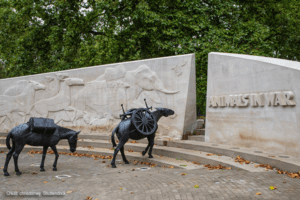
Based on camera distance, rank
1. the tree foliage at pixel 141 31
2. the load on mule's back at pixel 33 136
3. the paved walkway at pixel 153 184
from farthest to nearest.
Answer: the tree foliage at pixel 141 31
the load on mule's back at pixel 33 136
the paved walkway at pixel 153 184

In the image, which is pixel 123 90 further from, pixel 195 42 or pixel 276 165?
pixel 276 165

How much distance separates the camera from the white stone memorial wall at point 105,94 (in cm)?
1071

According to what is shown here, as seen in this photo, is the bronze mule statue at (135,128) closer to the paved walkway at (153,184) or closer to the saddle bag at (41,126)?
the paved walkway at (153,184)

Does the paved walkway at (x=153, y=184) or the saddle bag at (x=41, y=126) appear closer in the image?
the paved walkway at (x=153, y=184)

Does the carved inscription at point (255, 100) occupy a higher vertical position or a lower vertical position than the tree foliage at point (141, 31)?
lower

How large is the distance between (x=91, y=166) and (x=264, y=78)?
609cm

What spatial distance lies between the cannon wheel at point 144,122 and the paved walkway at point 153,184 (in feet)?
3.81

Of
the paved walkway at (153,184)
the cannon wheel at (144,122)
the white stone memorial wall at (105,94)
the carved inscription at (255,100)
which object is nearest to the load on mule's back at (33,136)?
the paved walkway at (153,184)

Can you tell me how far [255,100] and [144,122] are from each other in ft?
11.7

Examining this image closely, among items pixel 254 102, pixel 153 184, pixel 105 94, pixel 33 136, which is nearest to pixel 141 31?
pixel 105 94

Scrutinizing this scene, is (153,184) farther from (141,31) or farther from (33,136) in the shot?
(141,31)

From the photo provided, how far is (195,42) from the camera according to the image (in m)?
14.1

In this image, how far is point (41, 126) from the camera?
760 cm

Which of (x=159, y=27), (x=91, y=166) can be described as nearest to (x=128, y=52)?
(x=159, y=27)
